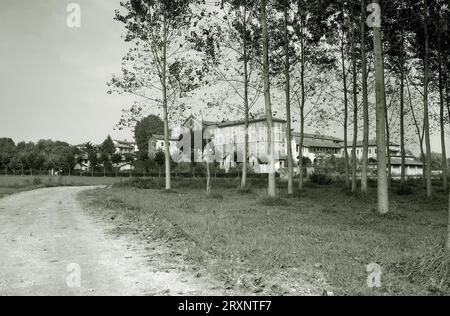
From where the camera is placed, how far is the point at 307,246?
924 cm

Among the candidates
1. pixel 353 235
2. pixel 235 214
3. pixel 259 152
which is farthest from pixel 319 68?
pixel 259 152

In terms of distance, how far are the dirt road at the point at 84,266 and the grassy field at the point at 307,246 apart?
2.52 feet

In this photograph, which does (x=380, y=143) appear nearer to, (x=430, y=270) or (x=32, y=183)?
(x=430, y=270)

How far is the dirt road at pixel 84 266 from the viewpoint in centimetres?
628

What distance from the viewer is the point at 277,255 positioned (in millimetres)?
8234

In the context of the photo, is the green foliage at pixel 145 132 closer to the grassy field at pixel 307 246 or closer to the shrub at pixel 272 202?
the shrub at pixel 272 202

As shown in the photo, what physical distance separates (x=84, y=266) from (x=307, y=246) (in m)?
4.80

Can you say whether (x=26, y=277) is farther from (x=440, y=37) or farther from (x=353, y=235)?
(x=440, y=37)

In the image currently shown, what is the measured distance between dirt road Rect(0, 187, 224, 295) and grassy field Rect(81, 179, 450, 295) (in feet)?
2.52

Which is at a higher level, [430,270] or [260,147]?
[260,147]
